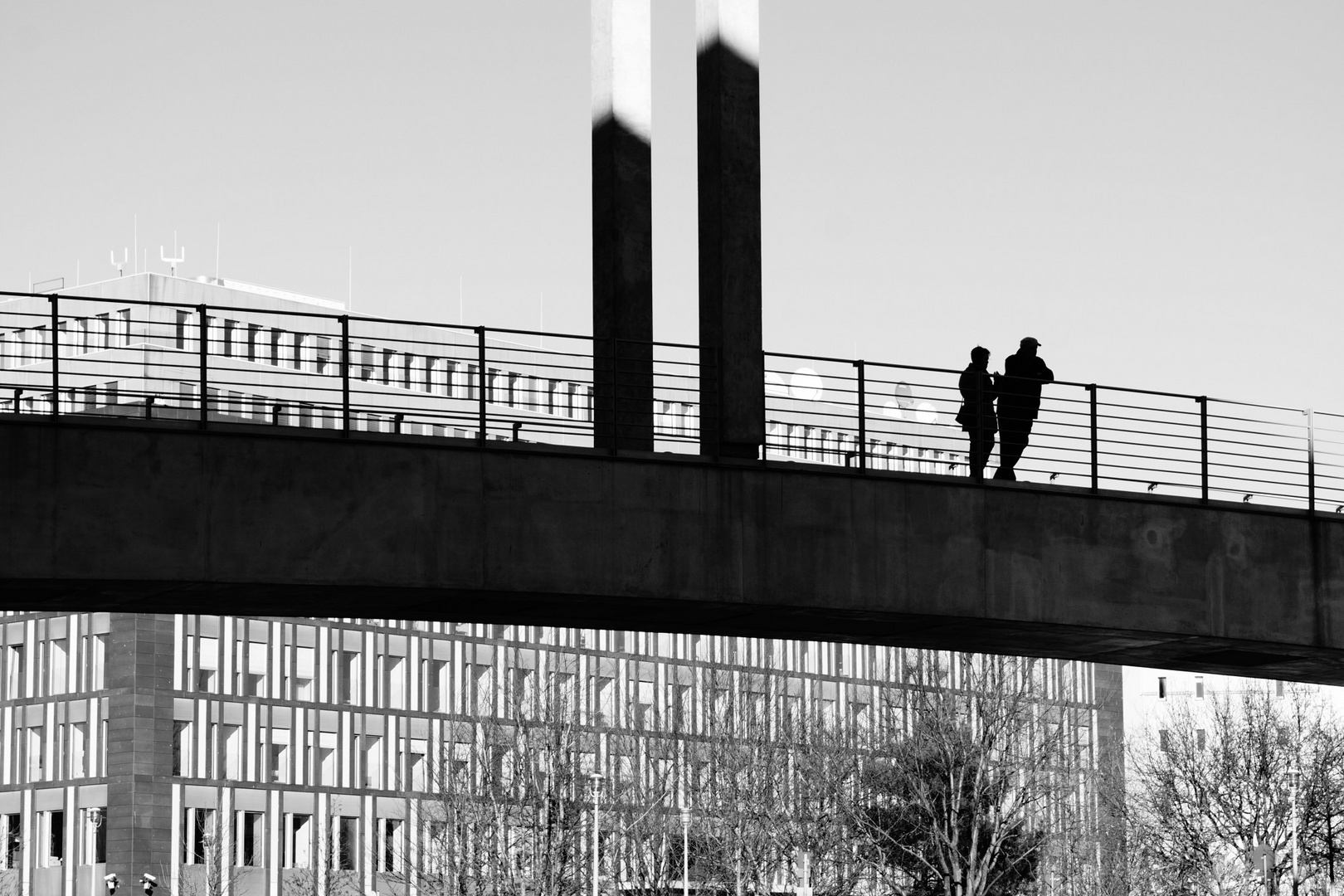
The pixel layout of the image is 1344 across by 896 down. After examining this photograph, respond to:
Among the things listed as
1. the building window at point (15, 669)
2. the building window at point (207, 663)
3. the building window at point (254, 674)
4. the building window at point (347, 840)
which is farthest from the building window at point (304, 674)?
the building window at point (15, 669)

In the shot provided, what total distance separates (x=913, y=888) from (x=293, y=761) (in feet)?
129

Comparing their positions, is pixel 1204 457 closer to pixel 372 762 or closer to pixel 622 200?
pixel 622 200

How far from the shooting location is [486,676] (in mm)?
98000

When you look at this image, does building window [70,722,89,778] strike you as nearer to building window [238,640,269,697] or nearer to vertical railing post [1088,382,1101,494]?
building window [238,640,269,697]

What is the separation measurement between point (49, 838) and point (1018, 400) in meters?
74.3

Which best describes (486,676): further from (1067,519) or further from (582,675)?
(1067,519)

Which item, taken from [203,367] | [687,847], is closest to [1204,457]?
[203,367]

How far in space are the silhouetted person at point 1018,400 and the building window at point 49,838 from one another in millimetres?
73528

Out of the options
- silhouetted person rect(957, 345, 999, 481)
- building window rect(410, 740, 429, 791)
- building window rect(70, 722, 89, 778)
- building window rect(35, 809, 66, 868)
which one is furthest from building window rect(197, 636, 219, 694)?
silhouetted person rect(957, 345, 999, 481)

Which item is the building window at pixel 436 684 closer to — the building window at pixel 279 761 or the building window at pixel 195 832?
the building window at pixel 279 761

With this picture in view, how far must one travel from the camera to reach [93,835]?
88438mm

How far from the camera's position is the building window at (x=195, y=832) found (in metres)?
88.6

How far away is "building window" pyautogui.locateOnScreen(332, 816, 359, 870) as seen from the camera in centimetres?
9350

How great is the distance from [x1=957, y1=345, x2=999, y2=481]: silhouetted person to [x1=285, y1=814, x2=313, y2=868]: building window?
73.4 metres
